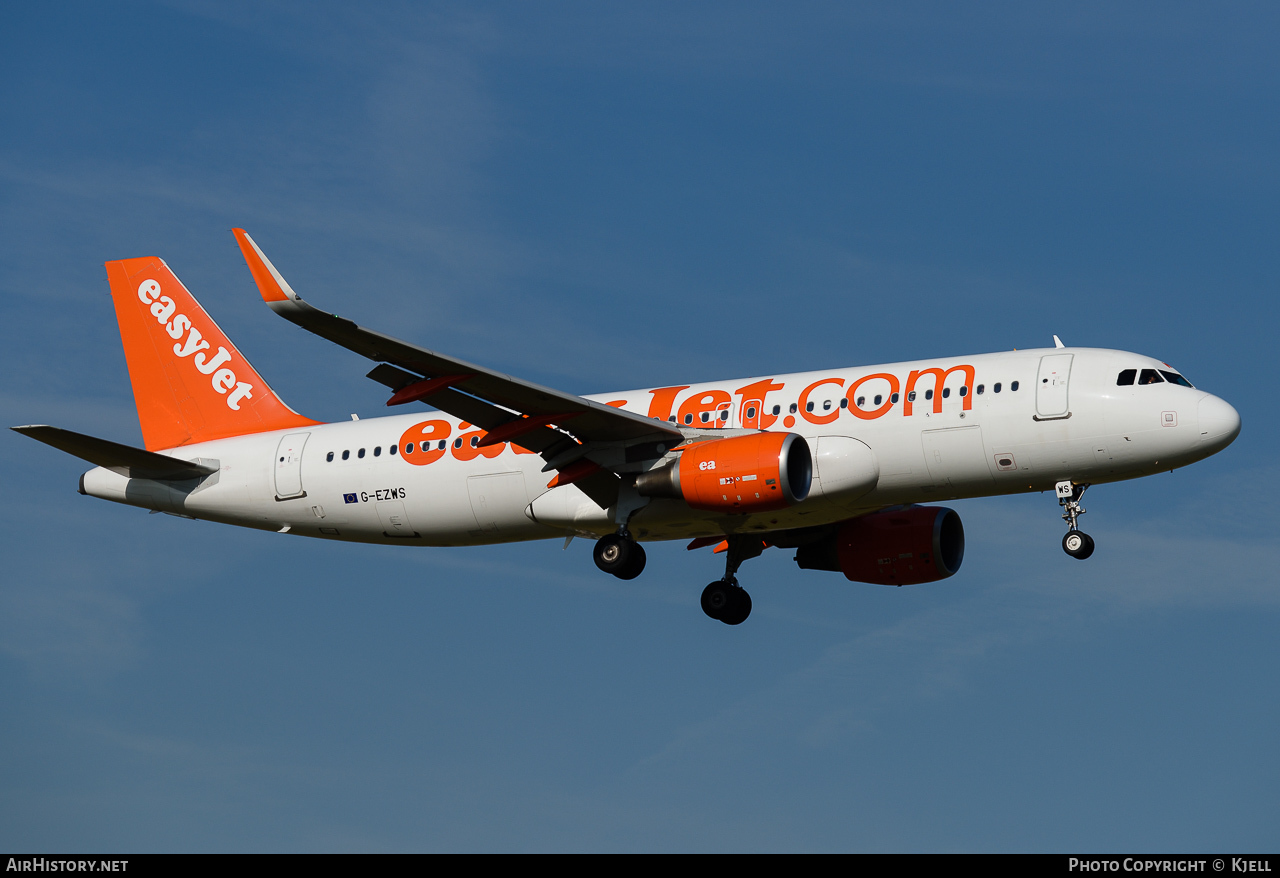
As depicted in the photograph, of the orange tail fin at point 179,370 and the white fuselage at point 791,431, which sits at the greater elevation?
the orange tail fin at point 179,370

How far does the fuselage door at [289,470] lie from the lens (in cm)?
3900

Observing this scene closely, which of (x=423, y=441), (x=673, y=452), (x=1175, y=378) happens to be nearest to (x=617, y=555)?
(x=673, y=452)

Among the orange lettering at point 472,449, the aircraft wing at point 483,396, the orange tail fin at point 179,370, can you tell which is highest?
the orange tail fin at point 179,370

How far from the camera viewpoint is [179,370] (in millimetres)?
42500

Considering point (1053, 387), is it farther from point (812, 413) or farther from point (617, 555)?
point (617, 555)

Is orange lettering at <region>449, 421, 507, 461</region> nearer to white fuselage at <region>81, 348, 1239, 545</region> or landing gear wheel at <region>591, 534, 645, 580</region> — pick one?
white fuselage at <region>81, 348, 1239, 545</region>

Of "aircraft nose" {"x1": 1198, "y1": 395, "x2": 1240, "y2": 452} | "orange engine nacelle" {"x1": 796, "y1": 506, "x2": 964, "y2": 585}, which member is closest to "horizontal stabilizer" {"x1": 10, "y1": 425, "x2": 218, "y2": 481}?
"orange engine nacelle" {"x1": 796, "y1": 506, "x2": 964, "y2": 585}

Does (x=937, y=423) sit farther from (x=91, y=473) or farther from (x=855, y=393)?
(x=91, y=473)

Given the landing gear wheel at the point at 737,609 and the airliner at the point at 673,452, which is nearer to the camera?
the airliner at the point at 673,452

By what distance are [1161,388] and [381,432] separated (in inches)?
721

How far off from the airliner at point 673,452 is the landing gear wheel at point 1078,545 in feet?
0.17

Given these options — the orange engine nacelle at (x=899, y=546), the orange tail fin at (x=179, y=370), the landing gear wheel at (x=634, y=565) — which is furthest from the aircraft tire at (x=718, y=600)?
the orange tail fin at (x=179, y=370)

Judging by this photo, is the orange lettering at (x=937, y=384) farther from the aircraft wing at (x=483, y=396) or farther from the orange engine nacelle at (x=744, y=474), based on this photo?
the aircraft wing at (x=483, y=396)

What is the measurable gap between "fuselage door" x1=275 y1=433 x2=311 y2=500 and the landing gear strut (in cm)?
1046
